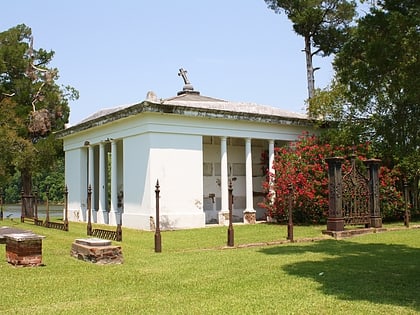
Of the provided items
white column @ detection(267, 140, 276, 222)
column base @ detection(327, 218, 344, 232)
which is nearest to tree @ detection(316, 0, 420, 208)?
column base @ detection(327, 218, 344, 232)

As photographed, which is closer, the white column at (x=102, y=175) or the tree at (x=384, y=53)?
the tree at (x=384, y=53)

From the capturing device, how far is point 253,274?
8359 mm

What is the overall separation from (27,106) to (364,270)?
23.1 meters

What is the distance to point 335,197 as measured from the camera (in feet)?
50.1

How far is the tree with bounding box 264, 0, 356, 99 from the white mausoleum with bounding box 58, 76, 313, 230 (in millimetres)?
6467

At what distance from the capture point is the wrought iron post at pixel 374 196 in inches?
654

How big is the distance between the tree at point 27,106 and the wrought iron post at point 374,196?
1701cm

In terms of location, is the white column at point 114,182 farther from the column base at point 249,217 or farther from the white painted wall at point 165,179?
the column base at point 249,217

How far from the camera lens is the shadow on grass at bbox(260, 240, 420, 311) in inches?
267

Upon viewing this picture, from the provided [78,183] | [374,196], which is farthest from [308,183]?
[78,183]

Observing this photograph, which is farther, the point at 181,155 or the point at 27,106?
the point at 27,106

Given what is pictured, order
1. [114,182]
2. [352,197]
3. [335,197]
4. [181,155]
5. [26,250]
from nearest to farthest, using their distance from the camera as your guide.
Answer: [26,250] < [335,197] < [352,197] < [181,155] < [114,182]

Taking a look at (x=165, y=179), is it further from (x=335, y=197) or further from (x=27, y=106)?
(x=27, y=106)

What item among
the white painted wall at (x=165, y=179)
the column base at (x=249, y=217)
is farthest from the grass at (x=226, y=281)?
the column base at (x=249, y=217)
